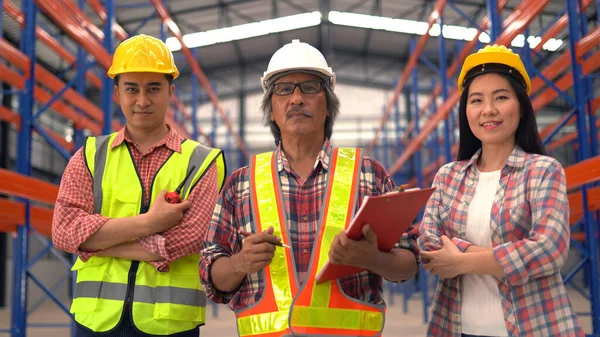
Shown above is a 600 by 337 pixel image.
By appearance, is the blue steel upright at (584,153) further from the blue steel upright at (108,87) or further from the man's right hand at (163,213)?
the blue steel upright at (108,87)

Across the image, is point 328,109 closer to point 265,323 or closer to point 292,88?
point 292,88

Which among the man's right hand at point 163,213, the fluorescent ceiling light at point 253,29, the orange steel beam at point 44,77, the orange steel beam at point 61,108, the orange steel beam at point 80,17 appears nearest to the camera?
the man's right hand at point 163,213

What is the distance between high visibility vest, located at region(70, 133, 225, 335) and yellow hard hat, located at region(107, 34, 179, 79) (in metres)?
0.35

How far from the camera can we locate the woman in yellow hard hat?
2.07m

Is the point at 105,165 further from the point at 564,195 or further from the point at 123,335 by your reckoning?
the point at 564,195

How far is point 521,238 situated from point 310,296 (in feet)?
2.62

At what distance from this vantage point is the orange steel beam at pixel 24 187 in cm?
519

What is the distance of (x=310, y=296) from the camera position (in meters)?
2.15

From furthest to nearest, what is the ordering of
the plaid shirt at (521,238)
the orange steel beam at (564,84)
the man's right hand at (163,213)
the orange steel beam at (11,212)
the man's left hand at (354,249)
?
the orange steel beam at (564,84) → the orange steel beam at (11,212) → the man's right hand at (163,213) → the plaid shirt at (521,238) → the man's left hand at (354,249)

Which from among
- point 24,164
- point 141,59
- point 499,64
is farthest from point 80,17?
point 499,64

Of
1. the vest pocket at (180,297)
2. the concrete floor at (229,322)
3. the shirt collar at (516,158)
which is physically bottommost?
the concrete floor at (229,322)

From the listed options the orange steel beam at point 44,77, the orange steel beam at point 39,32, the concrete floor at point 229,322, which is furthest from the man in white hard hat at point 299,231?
the concrete floor at point 229,322

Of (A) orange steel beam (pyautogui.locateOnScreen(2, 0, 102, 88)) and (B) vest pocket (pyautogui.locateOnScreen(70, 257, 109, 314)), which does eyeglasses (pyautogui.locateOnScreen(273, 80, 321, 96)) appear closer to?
(B) vest pocket (pyautogui.locateOnScreen(70, 257, 109, 314))

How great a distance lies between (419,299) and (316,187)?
16500 millimetres
